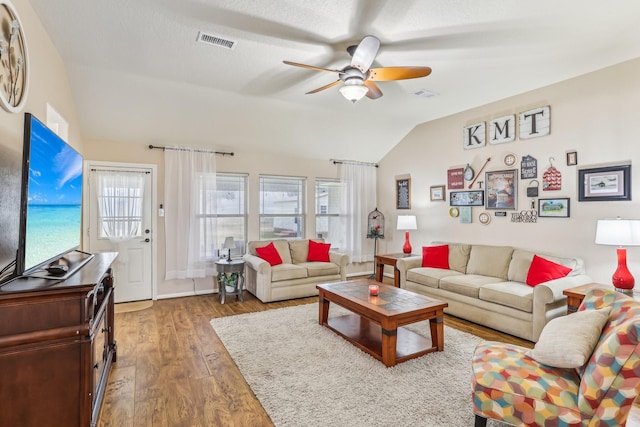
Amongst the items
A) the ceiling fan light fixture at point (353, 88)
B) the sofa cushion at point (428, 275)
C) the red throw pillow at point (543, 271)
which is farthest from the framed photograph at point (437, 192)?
the ceiling fan light fixture at point (353, 88)

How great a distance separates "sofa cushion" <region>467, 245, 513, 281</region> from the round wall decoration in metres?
4.81

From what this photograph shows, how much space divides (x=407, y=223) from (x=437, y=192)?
692 millimetres

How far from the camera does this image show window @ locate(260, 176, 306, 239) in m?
5.78

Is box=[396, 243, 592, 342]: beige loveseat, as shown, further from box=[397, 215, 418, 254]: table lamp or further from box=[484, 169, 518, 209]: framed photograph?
box=[484, 169, 518, 209]: framed photograph

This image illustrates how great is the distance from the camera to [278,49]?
3070 millimetres

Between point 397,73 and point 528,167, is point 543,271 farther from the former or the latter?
point 397,73

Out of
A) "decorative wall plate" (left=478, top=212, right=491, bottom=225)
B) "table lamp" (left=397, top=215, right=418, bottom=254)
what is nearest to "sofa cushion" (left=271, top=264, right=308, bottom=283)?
"table lamp" (left=397, top=215, right=418, bottom=254)

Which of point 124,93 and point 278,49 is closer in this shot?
point 278,49

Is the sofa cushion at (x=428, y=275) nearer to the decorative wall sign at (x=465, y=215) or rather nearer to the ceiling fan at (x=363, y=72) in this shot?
the decorative wall sign at (x=465, y=215)

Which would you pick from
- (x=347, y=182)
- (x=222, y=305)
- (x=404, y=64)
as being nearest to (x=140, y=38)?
(x=404, y=64)

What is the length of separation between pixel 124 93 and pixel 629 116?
5442mm

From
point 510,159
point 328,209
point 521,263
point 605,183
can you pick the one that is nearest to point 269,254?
point 328,209

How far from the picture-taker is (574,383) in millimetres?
1739

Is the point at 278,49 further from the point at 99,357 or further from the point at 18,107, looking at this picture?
the point at 99,357
